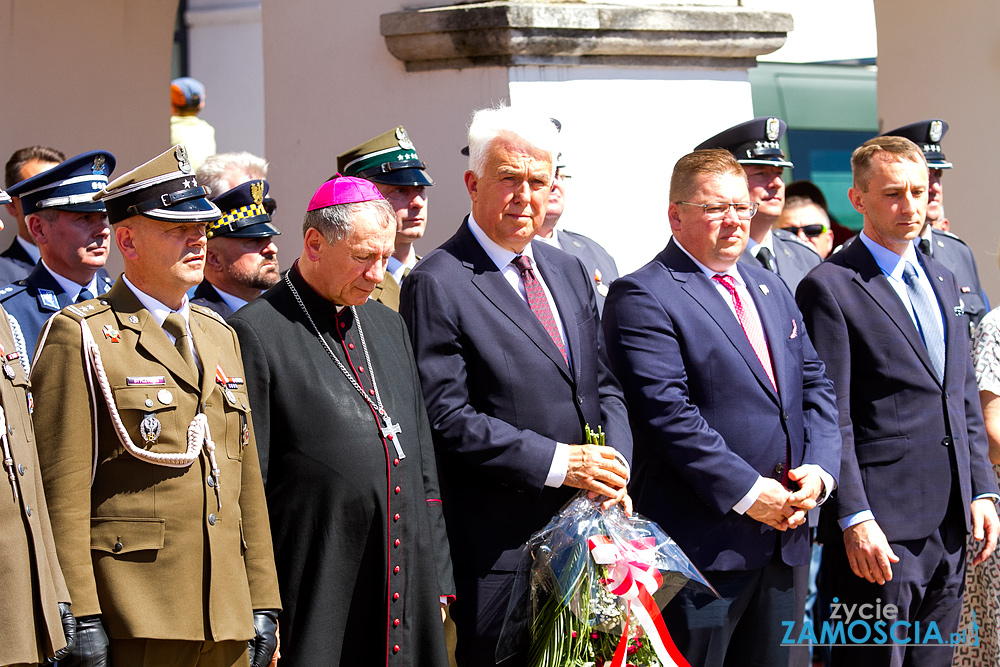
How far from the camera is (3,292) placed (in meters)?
4.69

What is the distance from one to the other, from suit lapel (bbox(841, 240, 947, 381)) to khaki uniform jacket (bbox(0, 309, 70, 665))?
2932 millimetres

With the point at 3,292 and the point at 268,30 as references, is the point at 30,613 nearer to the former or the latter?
the point at 3,292

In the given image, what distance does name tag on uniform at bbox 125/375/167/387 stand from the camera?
10.5ft

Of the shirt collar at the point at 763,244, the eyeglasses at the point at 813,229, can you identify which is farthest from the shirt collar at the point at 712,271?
the eyeglasses at the point at 813,229

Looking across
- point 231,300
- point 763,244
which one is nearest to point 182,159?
point 231,300

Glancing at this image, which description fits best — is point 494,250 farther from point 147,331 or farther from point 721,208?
point 147,331

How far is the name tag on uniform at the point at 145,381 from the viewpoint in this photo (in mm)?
3205

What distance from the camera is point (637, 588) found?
146 inches

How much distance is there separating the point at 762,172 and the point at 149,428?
3.23 meters

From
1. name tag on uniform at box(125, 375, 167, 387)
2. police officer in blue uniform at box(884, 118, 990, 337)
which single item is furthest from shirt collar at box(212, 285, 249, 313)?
police officer in blue uniform at box(884, 118, 990, 337)

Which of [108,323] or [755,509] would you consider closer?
[108,323]

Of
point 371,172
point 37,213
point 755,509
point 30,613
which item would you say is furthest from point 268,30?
point 30,613

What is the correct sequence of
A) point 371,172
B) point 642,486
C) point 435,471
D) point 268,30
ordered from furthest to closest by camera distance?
point 268,30
point 371,172
point 642,486
point 435,471

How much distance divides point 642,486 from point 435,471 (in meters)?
0.79
